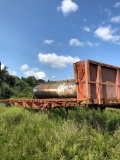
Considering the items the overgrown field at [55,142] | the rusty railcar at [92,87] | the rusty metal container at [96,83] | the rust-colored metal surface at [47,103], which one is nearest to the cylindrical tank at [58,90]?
the rusty railcar at [92,87]

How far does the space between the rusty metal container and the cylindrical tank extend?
129 cm

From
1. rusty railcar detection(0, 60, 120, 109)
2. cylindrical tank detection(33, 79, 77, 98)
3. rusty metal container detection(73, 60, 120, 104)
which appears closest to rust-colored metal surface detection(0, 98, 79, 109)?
rusty railcar detection(0, 60, 120, 109)

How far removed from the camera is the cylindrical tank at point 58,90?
30.3 ft

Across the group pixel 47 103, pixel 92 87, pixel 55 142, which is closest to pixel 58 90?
pixel 47 103

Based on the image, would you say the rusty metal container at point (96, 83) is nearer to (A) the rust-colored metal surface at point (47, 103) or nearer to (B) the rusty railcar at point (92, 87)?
(B) the rusty railcar at point (92, 87)

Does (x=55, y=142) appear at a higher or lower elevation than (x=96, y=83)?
lower

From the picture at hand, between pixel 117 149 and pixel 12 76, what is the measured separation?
2337 centimetres

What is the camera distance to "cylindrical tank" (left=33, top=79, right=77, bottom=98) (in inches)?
364

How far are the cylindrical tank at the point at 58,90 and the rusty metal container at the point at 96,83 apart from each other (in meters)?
1.29

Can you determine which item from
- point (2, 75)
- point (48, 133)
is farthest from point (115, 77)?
point (2, 75)

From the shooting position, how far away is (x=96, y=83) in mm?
7816

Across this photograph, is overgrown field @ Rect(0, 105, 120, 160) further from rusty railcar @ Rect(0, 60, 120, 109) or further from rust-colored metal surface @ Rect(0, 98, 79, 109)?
rusty railcar @ Rect(0, 60, 120, 109)

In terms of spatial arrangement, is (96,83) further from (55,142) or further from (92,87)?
(55,142)

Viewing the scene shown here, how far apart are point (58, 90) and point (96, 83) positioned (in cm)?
256
